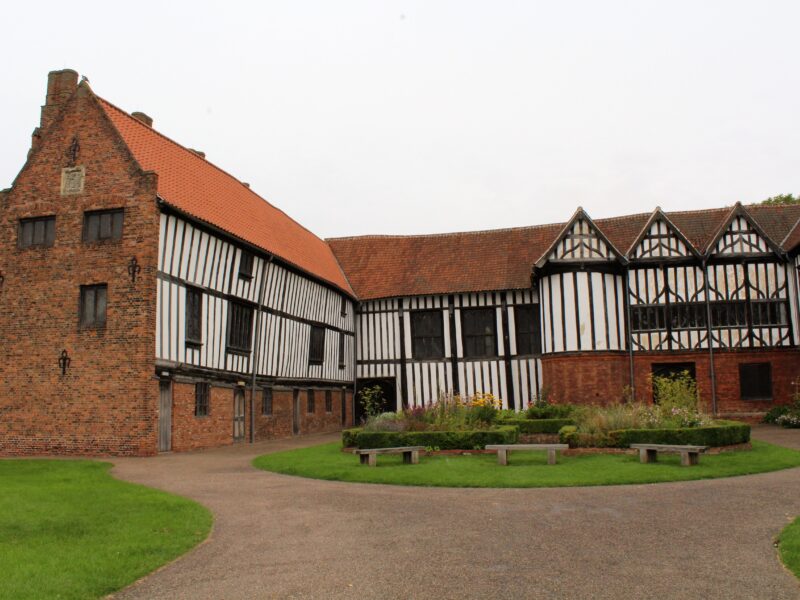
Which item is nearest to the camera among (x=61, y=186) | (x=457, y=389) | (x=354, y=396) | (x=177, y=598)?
(x=177, y=598)

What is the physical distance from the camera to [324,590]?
595 cm

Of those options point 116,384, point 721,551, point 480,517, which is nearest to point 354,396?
point 116,384

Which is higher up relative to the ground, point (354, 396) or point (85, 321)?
point (85, 321)

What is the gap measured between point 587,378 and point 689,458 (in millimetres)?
11848

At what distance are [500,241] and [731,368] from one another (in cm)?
1115

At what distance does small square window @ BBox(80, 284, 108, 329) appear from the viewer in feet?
60.8

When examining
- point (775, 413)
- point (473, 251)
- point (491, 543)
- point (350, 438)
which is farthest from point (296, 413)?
point (491, 543)

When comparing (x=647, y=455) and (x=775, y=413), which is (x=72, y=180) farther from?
(x=775, y=413)

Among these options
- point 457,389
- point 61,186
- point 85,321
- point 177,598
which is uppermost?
point 61,186

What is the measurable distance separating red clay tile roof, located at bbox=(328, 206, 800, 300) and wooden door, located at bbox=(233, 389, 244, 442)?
32.8ft

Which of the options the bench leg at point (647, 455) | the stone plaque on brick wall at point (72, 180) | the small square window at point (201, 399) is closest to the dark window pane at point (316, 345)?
the small square window at point (201, 399)

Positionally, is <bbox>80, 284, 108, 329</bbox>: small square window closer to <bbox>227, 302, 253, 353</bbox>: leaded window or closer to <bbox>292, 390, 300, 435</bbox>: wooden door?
<bbox>227, 302, 253, 353</bbox>: leaded window

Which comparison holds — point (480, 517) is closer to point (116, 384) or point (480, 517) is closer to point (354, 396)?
point (116, 384)

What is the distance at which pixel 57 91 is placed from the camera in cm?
2133
